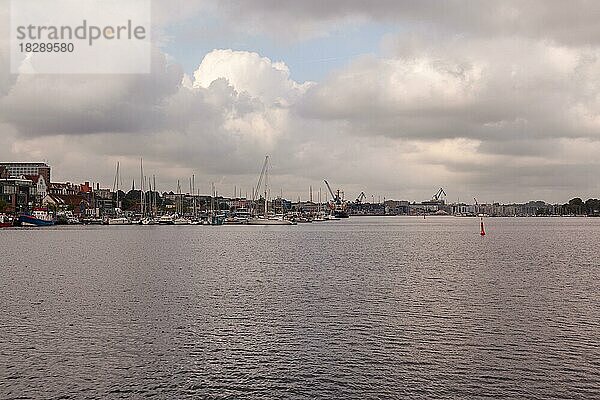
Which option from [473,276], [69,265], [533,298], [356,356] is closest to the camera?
[356,356]

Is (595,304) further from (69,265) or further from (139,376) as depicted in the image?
(69,265)

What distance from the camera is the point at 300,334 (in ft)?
126

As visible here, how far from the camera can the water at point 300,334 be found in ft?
93.0

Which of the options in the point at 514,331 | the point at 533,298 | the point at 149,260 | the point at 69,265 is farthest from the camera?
the point at 149,260

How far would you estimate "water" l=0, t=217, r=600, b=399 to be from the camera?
1117 inches

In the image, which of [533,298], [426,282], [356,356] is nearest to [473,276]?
[426,282]

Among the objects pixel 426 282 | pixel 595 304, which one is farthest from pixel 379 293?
pixel 595 304

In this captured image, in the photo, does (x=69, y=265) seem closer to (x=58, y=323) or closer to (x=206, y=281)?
(x=206, y=281)

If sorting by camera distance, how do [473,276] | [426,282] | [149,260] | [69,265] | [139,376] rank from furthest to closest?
[149,260], [69,265], [473,276], [426,282], [139,376]

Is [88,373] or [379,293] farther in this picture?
[379,293]

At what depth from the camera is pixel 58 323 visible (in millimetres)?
41281

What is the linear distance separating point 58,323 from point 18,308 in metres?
7.64

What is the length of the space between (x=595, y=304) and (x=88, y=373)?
35651 millimetres

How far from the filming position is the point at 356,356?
33062 millimetres
